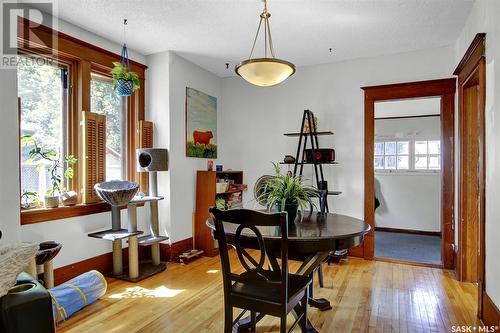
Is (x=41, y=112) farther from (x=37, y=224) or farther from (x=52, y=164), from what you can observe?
(x=37, y=224)

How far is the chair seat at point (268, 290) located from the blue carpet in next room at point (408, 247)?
256 centimetres

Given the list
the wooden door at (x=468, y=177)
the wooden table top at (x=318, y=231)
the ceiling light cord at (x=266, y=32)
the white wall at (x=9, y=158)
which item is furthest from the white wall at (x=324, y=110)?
the white wall at (x=9, y=158)

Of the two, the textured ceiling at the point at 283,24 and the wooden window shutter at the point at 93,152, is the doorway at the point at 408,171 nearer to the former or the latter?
the textured ceiling at the point at 283,24

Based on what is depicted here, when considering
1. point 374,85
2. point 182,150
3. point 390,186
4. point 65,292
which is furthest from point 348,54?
point 65,292

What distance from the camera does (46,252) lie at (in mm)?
2449

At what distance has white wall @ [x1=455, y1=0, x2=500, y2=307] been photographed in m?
2.09

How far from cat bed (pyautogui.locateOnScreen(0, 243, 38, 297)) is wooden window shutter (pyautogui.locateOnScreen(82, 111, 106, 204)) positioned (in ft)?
6.58

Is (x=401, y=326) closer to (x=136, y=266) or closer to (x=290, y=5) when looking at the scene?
(x=136, y=266)

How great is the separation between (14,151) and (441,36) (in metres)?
4.13

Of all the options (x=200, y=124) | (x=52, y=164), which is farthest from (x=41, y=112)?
(x=200, y=124)

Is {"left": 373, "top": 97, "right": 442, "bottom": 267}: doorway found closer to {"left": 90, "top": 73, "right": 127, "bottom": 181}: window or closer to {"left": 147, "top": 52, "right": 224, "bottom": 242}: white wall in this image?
{"left": 147, "top": 52, "right": 224, "bottom": 242}: white wall

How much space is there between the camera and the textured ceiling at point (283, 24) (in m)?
2.68

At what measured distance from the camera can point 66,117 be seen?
3164 millimetres

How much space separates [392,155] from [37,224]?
5.60 m
